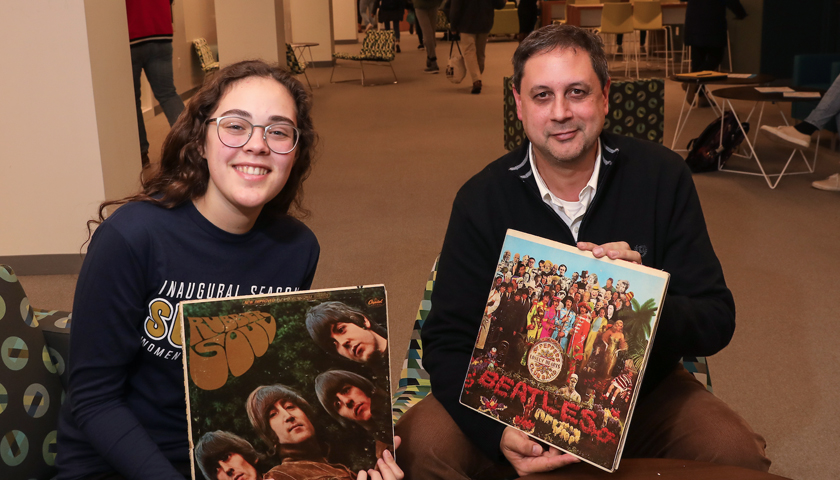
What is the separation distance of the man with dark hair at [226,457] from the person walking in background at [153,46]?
15.5 ft

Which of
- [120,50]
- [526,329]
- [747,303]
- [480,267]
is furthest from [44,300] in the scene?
[747,303]

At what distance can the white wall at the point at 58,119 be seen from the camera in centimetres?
389

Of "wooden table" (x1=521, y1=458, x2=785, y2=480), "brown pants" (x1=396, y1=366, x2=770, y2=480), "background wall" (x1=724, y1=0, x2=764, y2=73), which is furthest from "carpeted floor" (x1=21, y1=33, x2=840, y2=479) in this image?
"background wall" (x1=724, y1=0, x2=764, y2=73)

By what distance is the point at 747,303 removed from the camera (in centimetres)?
380

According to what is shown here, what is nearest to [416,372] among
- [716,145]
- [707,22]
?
[716,145]

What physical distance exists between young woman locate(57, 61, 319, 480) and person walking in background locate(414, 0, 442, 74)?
38.6 ft

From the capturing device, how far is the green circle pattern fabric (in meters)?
1.64

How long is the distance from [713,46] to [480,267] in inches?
317

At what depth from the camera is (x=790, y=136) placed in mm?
5949

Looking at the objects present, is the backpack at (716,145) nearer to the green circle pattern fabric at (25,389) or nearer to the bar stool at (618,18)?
the green circle pattern fabric at (25,389)

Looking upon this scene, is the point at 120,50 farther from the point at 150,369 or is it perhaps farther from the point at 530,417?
the point at 530,417

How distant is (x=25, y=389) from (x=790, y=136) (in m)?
5.83

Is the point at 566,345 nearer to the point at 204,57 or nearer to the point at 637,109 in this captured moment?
the point at 637,109

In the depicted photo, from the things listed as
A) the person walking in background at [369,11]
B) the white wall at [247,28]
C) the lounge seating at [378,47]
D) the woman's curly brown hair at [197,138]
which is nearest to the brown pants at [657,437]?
the woman's curly brown hair at [197,138]
